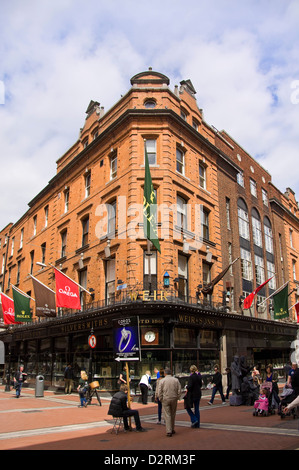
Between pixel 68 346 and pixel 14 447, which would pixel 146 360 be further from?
pixel 14 447

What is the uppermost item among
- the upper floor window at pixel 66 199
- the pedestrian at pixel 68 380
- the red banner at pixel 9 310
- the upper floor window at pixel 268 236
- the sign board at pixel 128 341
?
the upper floor window at pixel 66 199

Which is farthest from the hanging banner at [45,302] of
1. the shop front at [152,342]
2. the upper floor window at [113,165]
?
the upper floor window at [113,165]

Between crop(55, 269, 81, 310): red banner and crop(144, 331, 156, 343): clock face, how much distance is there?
4385 millimetres

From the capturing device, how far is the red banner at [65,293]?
823 inches

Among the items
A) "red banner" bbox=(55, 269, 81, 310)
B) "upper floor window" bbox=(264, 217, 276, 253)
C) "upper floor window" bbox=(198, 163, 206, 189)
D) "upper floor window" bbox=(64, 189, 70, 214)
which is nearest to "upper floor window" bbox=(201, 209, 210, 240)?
"upper floor window" bbox=(198, 163, 206, 189)

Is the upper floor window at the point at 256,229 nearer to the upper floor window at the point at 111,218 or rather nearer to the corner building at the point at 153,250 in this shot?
the corner building at the point at 153,250

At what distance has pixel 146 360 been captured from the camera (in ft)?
63.2

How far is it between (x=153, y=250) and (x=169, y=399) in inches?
483

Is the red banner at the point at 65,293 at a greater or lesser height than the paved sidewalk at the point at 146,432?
greater

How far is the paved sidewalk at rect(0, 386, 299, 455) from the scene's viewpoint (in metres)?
8.45

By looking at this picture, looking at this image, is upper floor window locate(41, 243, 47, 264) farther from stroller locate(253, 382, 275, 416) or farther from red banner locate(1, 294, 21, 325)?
stroller locate(253, 382, 275, 416)

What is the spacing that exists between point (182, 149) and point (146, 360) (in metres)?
13.5

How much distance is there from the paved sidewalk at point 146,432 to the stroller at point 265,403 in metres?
0.26

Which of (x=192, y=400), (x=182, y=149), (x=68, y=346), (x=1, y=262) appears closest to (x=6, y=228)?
(x=1, y=262)
